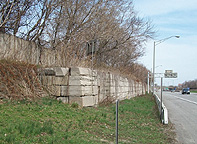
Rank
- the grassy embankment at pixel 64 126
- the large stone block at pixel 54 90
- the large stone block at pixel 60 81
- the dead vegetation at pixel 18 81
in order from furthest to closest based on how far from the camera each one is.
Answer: the large stone block at pixel 60 81 → the large stone block at pixel 54 90 → the dead vegetation at pixel 18 81 → the grassy embankment at pixel 64 126

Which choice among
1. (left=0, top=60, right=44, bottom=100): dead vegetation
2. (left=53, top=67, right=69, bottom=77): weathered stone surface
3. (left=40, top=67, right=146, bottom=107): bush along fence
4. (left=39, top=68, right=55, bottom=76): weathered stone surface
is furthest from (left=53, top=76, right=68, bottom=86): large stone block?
(left=0, top=60, right=44, bottom=100): dead vegetation

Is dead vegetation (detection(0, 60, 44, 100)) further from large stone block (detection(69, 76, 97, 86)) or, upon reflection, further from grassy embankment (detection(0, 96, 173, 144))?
large stone block (detection(69, 76, 97, 86))

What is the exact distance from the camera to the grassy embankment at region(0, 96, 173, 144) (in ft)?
19.6

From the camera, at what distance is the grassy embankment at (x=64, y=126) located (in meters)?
5.96

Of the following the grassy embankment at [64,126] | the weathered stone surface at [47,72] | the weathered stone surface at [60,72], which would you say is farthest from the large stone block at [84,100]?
the weathered stone surface at [47,72]

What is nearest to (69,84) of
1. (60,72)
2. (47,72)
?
(60,72)

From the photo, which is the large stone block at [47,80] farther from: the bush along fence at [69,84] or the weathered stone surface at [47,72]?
the weathered stone surface at [47,72]

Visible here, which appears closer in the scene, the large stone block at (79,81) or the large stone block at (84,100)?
the large stone block at (84,100)

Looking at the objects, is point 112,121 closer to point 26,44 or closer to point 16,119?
point 16,119

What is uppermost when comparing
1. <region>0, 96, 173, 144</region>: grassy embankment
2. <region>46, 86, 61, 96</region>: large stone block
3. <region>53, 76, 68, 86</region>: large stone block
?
<region>53, 76, 68, 86</region>: large stone block

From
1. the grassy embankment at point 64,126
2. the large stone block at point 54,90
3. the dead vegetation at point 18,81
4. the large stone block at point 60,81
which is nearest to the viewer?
the grassy embankment at point 64,126

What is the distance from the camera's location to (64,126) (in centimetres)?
749

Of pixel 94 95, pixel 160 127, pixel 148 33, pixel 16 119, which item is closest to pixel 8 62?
pixel 16 119

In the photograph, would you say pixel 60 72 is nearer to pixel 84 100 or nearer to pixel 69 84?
pixel 69 84
